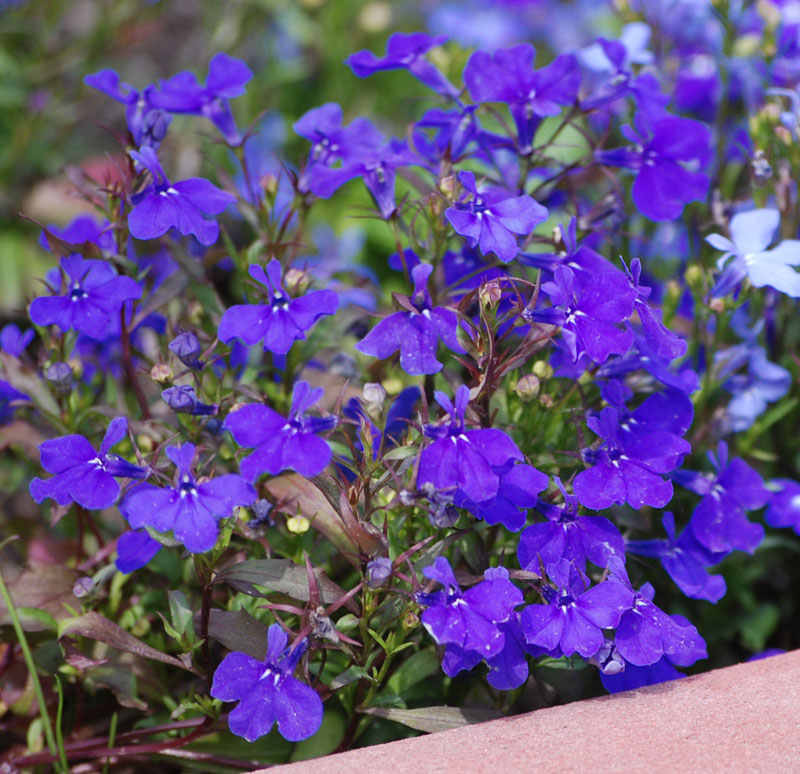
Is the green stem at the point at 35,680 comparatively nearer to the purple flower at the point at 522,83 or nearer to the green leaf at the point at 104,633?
the green leaf at the point at 104,633

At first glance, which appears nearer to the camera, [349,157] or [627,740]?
[627,740]

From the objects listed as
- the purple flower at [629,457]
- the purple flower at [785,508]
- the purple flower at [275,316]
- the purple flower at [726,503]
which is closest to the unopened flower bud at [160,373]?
the purple flower at [275,316]

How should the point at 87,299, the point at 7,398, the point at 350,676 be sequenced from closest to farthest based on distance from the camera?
the point at 350,676 < the point at 87,299 < the point at 7,398

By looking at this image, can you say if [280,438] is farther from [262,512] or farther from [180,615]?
[180,615]

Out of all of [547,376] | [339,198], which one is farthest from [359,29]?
[547,376]

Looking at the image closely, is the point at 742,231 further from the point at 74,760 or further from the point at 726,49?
the point at 74,760

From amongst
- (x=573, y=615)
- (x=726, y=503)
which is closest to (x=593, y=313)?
(x=573, y=615)
